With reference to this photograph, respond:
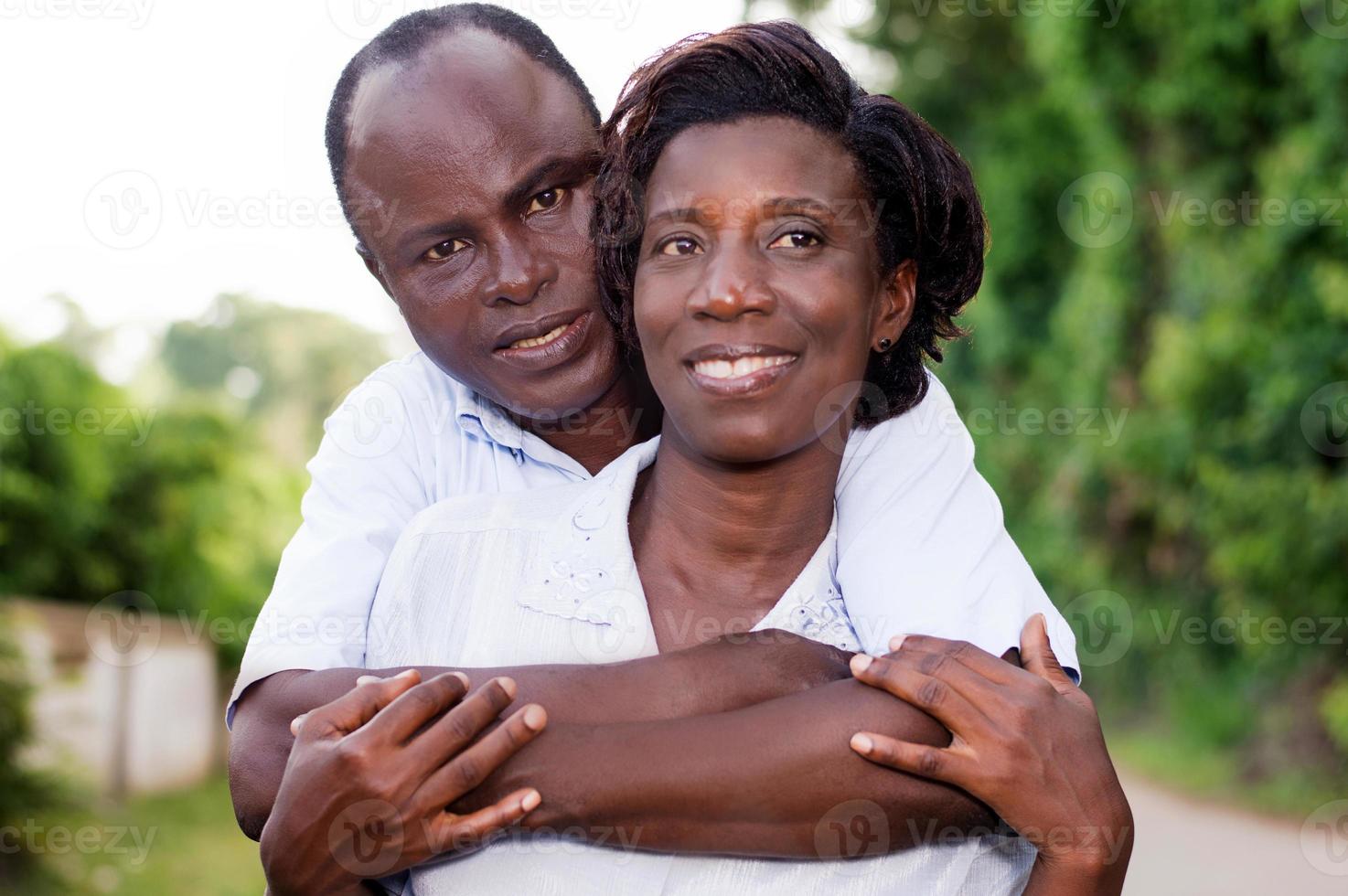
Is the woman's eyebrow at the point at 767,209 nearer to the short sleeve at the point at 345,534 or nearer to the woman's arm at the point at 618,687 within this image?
the woman's arm at the point at 618,687

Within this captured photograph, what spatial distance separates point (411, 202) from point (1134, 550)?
30.5 ft

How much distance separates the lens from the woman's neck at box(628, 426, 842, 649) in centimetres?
245

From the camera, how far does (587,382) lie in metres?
2.88

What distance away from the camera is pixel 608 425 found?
3053mm

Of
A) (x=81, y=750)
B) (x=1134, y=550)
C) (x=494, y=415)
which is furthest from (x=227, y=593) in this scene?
(x=494, y=415)

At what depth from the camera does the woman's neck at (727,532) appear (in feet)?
8.03

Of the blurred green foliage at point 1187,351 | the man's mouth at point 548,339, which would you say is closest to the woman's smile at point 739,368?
the man's mouth at point 548,339

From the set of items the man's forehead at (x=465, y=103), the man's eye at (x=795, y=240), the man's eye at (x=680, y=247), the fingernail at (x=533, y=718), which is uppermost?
the man's forehead at (x=465, y=103)

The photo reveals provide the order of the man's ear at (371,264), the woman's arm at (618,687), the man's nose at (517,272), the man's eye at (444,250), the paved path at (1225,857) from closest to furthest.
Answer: the woman's arm at (618,687) < the man's nose at (517,272) < the man's eye at (444,250) < the man's ear at (371,264) < the paved path at (1225,857)

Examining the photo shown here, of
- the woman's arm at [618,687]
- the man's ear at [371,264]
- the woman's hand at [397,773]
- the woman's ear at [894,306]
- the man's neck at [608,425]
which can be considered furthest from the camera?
the man's ear at [371,264]

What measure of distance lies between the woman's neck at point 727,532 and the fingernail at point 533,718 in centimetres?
39

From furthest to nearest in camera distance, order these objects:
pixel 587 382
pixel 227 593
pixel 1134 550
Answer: pixel 1134 550
pixel 227 593
pixel 587 382

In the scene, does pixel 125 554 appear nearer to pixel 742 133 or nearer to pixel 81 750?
pixel 81 750

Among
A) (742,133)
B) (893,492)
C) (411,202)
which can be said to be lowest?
(893,492)
